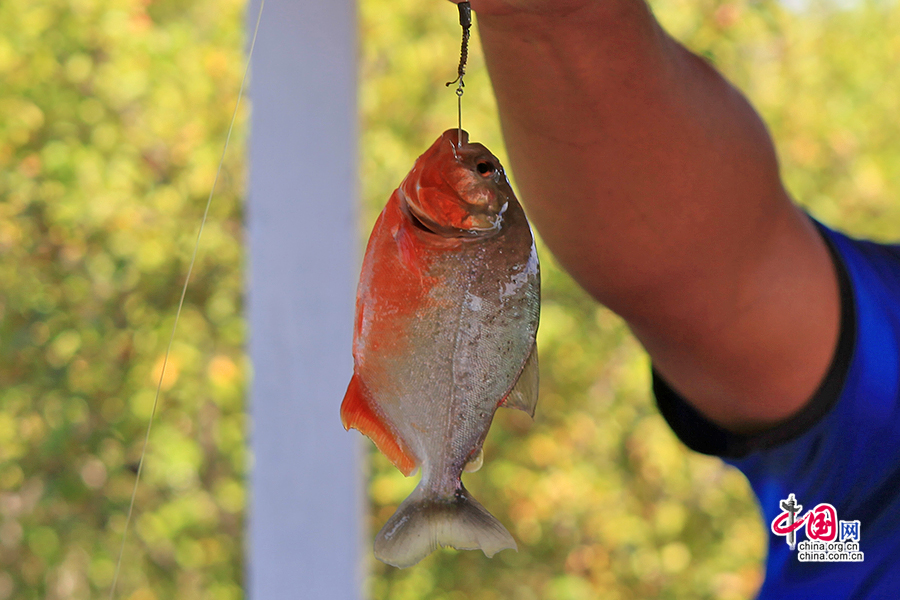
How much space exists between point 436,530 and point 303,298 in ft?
2.77

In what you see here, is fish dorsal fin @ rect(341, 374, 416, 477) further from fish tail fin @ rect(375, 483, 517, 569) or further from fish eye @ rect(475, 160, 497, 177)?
fish eye @ rect(475, 160, 497, 177)

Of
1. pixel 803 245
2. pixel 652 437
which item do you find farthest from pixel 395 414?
pixel 652 437

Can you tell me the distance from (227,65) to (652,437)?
1.89 meters

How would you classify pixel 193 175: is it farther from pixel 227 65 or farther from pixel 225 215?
pixel 227 65

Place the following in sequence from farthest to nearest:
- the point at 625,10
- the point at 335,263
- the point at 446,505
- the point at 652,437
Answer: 1. the point at 652,437
2. the point at 335,263
3. the point at 625,10
4. the point at 446,505

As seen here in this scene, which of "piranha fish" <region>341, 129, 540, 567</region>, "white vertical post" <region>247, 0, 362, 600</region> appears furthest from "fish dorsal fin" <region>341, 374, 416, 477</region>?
"white vertical post" <region>247, 0, 362, 600</region>

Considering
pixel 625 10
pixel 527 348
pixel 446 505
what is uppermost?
pixel 625 10

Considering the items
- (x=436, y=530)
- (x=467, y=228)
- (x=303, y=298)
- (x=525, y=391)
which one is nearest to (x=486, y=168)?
(x=467, y=228)

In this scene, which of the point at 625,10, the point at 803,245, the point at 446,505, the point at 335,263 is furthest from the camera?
the point at 335,263

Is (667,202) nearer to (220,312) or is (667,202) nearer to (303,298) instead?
(303,298)

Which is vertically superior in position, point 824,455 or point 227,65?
point 227,65

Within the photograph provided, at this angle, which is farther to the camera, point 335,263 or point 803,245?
point 335,263

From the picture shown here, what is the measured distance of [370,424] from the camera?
0.70 meters

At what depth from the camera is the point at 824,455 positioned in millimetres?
1102
